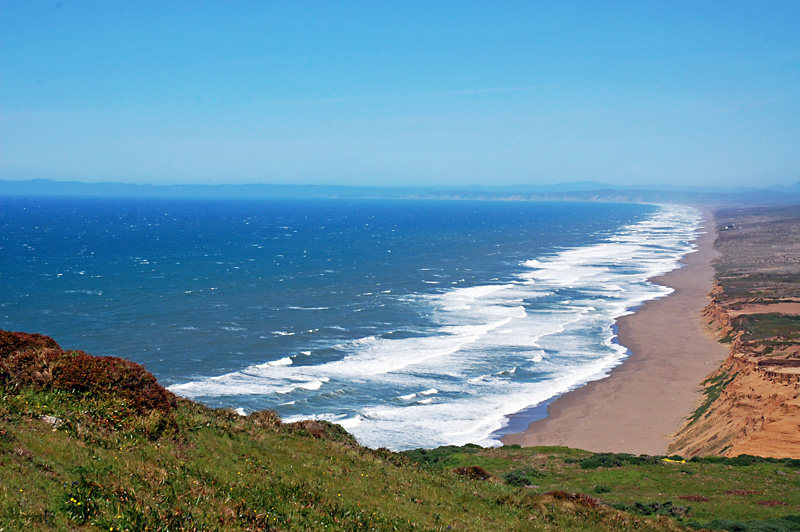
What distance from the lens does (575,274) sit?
9600cm

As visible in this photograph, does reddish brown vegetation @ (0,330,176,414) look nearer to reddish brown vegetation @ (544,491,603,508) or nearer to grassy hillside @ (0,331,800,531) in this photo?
grassy hillside @ (0,331,800,531)

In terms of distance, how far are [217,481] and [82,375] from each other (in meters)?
4.72

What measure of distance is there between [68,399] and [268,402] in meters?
24.5

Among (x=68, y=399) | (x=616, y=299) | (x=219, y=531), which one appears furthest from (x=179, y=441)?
(x=616, y=299)

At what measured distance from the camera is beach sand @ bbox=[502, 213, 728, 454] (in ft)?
114

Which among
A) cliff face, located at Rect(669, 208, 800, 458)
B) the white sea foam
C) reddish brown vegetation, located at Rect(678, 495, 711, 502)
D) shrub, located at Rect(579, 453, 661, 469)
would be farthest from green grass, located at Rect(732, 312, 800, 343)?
reddish brown vegetation, located at Rect(678, 495, 711, 502)

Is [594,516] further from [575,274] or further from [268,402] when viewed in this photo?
[575,274]

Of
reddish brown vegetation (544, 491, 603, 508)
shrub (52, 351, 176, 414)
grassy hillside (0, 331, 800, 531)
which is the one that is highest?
shrub (52, 351, 176, 414)

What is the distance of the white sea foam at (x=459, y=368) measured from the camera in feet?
118

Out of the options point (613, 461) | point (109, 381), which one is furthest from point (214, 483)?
point (613, 461)

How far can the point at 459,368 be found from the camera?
149ft

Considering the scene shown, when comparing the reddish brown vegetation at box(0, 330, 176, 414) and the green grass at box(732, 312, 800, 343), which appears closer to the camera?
the reddish brown vegetation at box(0, 330, 176, 414)

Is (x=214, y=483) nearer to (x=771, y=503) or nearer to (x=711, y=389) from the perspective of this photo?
(x=771, y=503)

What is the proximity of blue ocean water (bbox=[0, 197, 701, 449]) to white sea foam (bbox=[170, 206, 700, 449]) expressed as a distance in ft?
0.54
